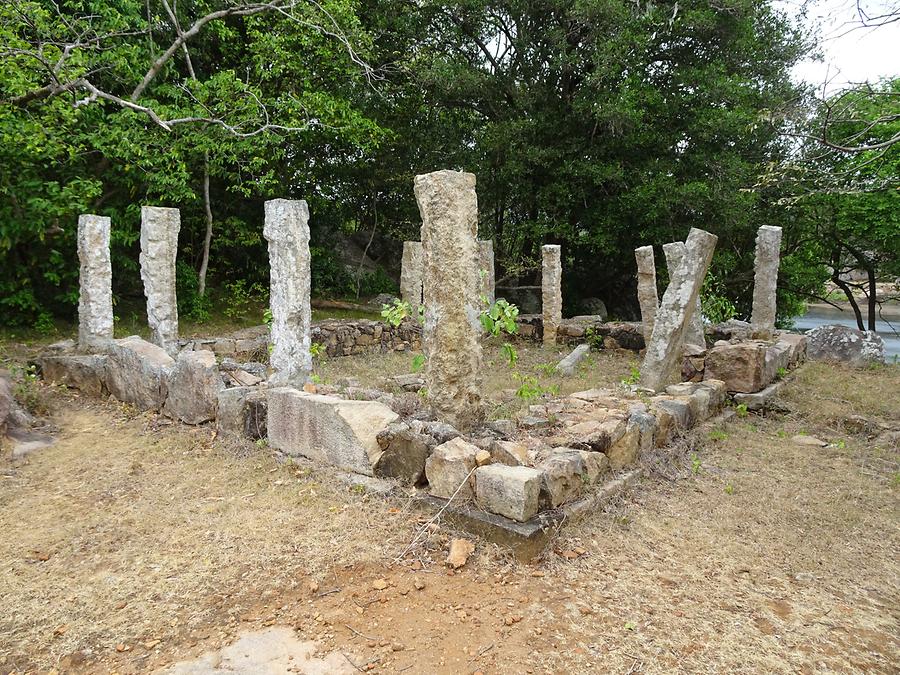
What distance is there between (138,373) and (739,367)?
7.02m

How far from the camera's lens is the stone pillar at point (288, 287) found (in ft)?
21.0

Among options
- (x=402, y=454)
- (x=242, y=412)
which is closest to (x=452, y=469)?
(x=402, y=454)

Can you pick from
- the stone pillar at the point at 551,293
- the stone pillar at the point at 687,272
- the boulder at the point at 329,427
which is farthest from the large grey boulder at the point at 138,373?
the stone pillar at the point at 551,293

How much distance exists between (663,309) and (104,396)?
674cm

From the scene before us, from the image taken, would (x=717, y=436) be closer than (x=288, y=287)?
Yes

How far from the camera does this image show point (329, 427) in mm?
4730

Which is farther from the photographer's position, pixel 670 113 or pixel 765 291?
pixel 670 113

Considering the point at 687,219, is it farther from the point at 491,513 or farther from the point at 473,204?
the point at 491,513

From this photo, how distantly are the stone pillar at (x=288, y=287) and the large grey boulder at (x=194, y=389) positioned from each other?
0.62m

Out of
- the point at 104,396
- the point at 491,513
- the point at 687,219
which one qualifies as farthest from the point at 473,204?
the point at 687,219

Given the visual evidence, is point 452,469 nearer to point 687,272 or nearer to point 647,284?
point 687,272

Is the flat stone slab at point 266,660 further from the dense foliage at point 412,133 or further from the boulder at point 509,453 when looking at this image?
the dense foliage at point 412,133

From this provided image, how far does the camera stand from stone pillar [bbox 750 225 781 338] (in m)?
10.4

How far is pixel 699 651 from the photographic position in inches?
108
